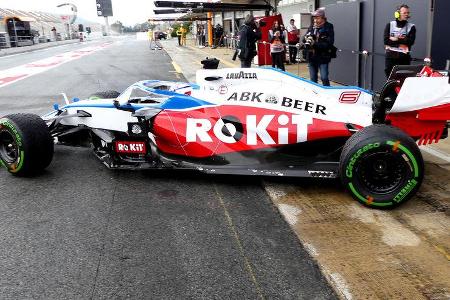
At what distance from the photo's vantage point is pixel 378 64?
9758 millimetres

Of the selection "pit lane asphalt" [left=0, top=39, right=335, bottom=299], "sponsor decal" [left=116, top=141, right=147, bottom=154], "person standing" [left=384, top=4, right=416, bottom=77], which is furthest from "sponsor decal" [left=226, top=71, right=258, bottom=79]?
"person standing" [left=384, top=4, right=416, bottom=77]

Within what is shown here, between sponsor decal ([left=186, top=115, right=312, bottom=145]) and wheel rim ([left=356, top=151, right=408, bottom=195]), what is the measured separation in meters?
0.68

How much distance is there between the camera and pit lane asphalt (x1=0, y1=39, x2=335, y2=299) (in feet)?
9.96

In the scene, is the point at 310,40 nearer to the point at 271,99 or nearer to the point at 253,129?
the point at 271,99

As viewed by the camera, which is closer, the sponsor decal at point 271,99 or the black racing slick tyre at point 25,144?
the sponsor decal at point 271,99

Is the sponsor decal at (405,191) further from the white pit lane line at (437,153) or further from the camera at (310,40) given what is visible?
the camera at (310,40)

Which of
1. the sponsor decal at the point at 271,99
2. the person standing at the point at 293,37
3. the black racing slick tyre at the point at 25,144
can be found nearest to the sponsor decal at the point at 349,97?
the sponsor decal at the point at 271,99

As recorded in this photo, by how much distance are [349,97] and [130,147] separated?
232 cm

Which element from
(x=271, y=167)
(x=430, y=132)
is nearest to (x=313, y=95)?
(x=271, y=167)

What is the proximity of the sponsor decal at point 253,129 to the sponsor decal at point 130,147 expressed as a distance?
1.84 feet

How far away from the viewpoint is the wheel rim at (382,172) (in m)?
3.99

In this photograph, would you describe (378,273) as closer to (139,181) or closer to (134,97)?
(139,181)

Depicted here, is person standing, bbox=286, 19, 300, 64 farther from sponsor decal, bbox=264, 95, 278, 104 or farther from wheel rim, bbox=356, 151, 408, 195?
wheel rim, bbox=356, 151, 408, 195

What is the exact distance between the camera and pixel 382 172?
13.4 ft
